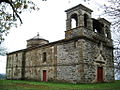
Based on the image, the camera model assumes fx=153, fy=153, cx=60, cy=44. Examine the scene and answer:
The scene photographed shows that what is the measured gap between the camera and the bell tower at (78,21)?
707 inches

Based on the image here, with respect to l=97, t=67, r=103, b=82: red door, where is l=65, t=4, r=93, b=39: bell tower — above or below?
above

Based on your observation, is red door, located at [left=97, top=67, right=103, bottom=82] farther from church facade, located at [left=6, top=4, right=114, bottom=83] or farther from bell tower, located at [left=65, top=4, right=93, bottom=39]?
bell tower, located at [left=65, top=4, right=93, bottom=39]

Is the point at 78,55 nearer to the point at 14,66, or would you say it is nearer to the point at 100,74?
the point at 100,74

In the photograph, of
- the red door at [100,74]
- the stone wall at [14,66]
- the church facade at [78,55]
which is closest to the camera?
the church facade at [78,55]

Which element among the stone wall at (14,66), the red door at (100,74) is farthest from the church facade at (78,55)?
the stone wall at (14,66)

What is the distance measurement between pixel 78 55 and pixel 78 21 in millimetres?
4077

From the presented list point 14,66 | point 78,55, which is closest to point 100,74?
point 78,55

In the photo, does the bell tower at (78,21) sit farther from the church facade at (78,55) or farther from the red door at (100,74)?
the red door at (100,74)

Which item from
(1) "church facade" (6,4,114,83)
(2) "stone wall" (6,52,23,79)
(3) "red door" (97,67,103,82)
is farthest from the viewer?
(2) "stone wall" (6,52,23,79)

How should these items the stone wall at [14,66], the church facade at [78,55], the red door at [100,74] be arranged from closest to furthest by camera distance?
the church facade at [78,55] → the red door at [100,74] → the stone wall at [14,66]

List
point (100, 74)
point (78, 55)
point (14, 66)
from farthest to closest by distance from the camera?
1. point (14, 66)
2. point (100, 74)
3. point (78, 55)

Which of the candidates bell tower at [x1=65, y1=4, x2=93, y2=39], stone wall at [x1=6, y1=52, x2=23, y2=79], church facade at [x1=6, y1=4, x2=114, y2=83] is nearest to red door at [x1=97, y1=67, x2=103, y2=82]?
church facade at [x1=6, y1=4, x2=114, y2=83]

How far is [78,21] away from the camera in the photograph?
59.7 ft

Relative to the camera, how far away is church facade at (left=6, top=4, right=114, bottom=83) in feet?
56.6
